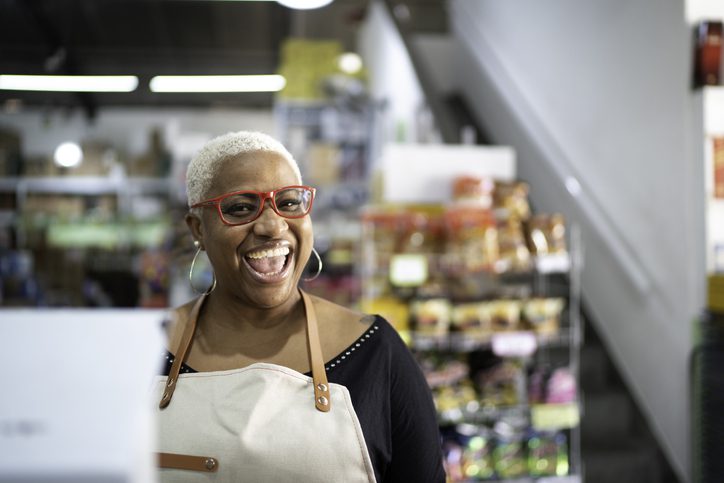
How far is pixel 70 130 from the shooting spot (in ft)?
35.4

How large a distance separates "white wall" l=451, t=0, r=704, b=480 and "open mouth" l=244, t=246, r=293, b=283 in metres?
3.47

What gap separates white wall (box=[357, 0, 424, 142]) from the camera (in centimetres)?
650

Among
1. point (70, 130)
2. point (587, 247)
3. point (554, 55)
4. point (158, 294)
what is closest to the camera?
point (587, 247)

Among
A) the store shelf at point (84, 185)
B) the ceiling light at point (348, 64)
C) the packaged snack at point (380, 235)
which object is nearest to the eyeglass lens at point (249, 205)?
the packaged snack at point (380, 235)

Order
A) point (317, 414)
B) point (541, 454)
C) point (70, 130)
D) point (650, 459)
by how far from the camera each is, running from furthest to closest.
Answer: point (70, 130) < point (650, 459) < point (541, 454) < point (317, 414)

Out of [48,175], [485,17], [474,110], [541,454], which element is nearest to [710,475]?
[541,454]

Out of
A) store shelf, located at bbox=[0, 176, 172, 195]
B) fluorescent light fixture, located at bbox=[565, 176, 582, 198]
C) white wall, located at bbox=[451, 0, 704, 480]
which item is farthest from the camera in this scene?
store shelf, located at bbox=[0, 176, 172, 195]

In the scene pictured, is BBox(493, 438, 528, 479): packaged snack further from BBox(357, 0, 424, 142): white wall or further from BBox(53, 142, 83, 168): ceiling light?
BBox(53, 142, 83, 168): ceiling light

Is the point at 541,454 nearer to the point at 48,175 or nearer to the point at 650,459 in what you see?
the point at 650,459

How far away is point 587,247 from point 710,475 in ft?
6.14

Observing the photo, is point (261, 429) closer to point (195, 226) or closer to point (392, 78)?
point (195, 226)

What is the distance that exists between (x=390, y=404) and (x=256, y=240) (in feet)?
1.20

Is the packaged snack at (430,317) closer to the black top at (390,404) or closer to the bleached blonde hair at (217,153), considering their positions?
the black top at (390,404)

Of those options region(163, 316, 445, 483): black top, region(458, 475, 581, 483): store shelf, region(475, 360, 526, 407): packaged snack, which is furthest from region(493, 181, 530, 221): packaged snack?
region(163, 316, 445, 483): black top
